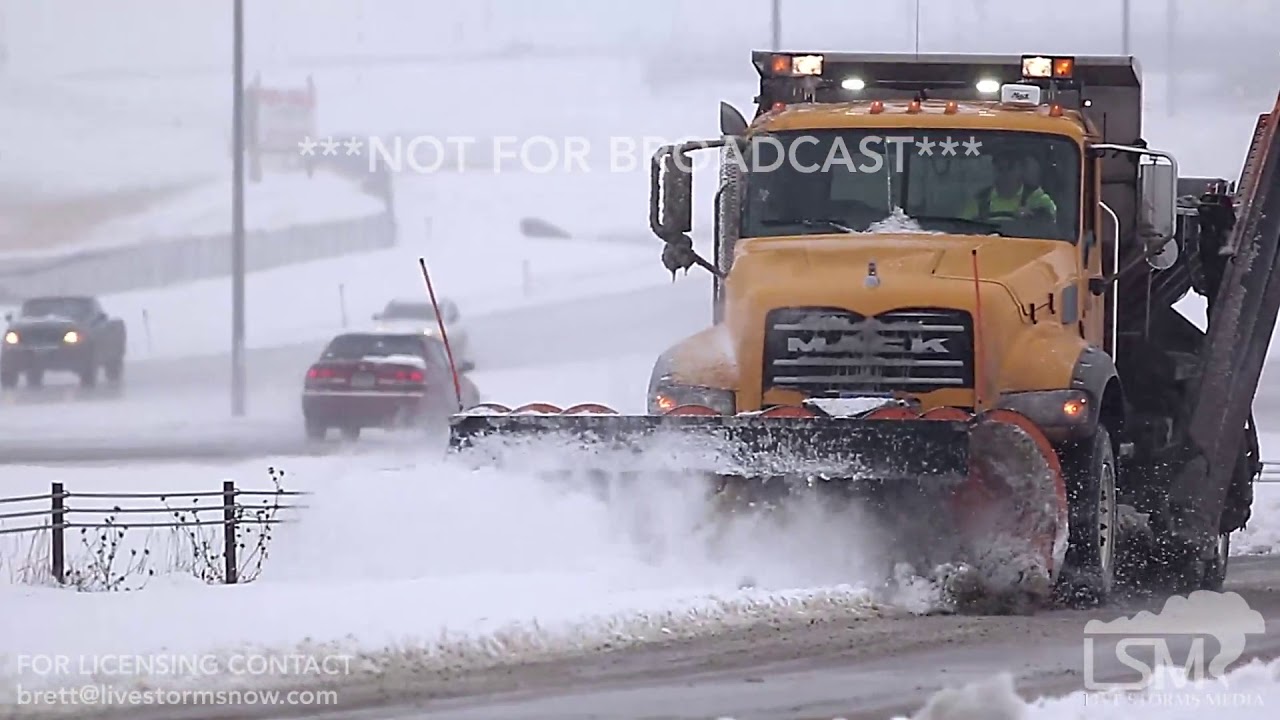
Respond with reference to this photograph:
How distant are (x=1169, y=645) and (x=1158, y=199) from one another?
3191 millimetres

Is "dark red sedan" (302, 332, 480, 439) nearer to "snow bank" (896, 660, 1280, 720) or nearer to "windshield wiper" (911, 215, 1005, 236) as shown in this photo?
"windshield wiper" (911, 215, 1005, 236)

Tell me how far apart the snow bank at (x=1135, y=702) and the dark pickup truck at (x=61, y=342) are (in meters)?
26.5

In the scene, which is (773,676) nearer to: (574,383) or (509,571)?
(509,571)

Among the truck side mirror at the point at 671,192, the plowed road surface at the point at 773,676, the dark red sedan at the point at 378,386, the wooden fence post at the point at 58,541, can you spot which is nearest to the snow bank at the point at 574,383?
the dark red sedan at the point at 378,386

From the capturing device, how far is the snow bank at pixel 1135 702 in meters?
7.29

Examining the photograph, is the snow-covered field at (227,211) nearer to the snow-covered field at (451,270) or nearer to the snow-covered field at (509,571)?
the snow-covered field at (451,270)

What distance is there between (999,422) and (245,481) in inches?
481

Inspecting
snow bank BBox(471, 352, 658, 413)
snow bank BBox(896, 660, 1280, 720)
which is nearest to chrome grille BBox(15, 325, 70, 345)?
snow bank BBox(471, 352, 658, 413)

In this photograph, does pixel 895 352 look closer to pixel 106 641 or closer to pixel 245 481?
pixel 106 641

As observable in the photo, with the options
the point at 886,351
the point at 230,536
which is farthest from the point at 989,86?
the point at 230,536

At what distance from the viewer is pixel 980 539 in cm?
1089

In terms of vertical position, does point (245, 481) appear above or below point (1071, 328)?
below

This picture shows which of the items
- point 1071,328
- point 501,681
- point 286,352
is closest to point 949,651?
point 501,681

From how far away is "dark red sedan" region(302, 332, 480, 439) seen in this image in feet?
82.9
